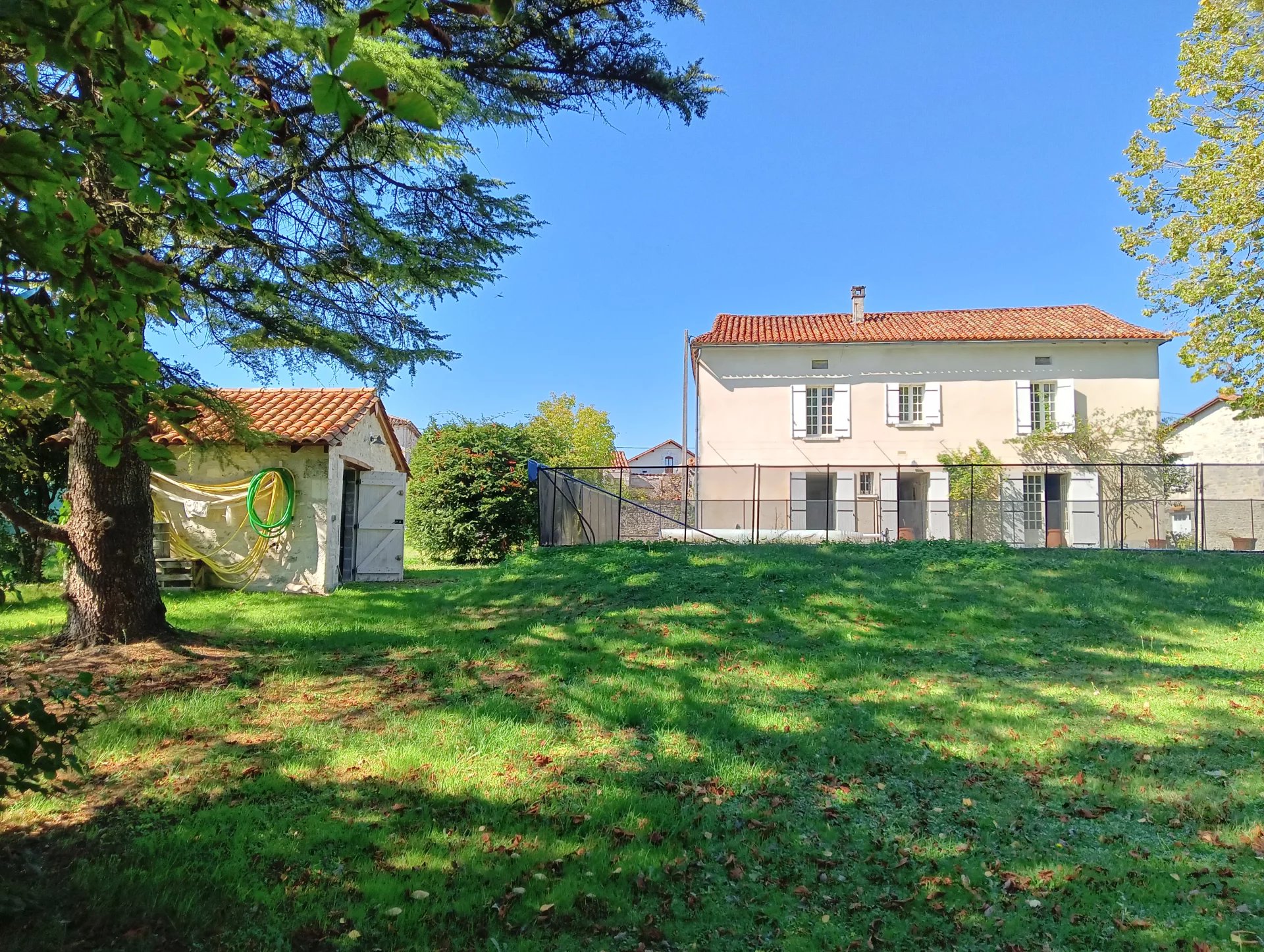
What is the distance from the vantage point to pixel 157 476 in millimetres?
13648

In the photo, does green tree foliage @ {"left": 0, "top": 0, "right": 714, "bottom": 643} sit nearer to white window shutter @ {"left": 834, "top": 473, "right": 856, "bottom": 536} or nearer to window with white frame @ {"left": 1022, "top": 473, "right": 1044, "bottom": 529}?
white window shutter @ {"left": 834, "top": 473, "right": 856, "bottom": 536}

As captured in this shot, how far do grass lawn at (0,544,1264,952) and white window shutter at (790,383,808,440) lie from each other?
15.0 metres

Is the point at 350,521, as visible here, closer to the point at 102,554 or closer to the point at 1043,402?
the point at 102,554

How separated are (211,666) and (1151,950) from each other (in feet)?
23.8

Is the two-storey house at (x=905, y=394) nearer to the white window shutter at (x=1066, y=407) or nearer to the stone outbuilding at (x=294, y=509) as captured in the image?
the white window shutter at (x=1066, y=407)

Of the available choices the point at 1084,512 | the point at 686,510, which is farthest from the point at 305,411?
the point at 1084,512

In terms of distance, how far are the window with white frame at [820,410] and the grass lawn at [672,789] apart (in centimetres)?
1518

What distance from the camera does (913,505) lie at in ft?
71.1

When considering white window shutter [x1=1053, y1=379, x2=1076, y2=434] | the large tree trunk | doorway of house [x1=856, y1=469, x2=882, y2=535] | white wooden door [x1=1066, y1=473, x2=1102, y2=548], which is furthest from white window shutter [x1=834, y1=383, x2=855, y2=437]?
the large tree trunk

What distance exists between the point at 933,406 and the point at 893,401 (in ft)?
4.25

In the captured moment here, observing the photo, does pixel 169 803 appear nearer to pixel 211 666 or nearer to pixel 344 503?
pixel 211 666

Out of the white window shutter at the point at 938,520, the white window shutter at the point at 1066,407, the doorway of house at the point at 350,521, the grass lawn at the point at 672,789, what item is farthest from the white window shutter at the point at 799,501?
the grass lawn at the point at 672,789

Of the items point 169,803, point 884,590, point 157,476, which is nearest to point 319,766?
point 169,803

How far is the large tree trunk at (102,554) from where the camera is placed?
7.25m
